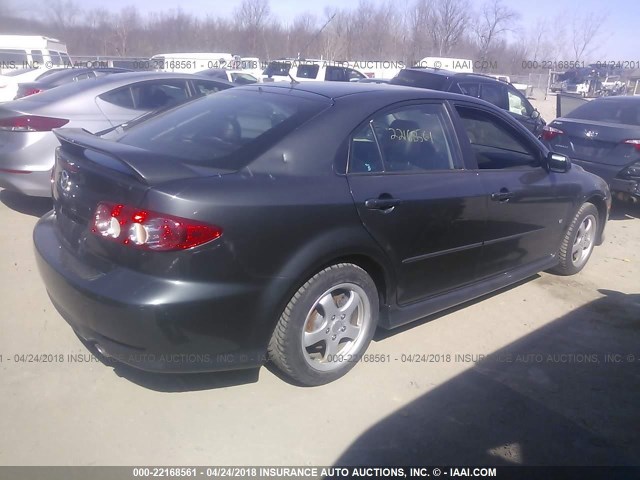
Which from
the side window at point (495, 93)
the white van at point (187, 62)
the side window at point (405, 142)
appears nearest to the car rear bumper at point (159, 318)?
the side window at point (405, 142)

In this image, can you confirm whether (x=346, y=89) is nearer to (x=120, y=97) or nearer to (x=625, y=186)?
(x=120, y=97)

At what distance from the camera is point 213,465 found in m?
2.61

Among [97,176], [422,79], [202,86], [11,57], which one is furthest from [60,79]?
[11,57]

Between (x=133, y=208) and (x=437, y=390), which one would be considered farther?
(x=437, y=390)

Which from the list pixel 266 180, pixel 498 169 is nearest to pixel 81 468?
pixel 266 180

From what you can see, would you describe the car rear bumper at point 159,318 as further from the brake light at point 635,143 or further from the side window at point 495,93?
the side window at point 495,93

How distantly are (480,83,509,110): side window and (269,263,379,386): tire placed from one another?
7559 millimetres

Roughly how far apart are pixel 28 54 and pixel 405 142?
2127 centimetres

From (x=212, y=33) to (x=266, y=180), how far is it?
4426cm

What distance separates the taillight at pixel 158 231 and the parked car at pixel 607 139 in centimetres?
607

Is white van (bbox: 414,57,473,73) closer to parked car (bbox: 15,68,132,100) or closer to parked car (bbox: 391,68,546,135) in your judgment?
parked car (bbox: 391,68,546,135)

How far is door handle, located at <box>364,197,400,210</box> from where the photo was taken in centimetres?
312

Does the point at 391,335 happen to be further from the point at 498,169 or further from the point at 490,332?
the point at 498,169

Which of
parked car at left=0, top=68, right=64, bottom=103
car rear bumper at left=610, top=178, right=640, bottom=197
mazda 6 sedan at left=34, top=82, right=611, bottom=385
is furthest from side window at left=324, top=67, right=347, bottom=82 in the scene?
mazda 6 sedan at left=34, top=82, right=611, bottom=385
